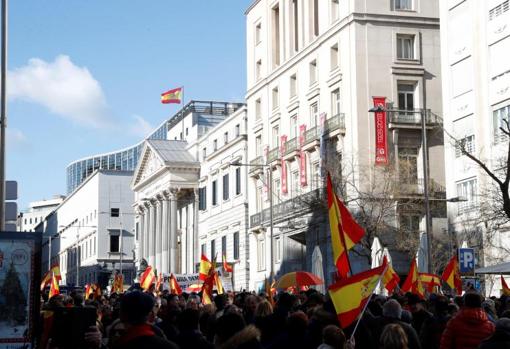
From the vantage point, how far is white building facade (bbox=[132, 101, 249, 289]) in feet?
233

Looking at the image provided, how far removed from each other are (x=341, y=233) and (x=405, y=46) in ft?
138

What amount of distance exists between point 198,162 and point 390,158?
1326 inches

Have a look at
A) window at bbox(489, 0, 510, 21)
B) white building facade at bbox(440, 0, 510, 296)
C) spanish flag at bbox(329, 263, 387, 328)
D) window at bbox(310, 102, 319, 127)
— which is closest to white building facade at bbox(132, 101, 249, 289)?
window at bbox(310, 102, 319, 127)

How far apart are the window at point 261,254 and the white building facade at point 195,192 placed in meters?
4.04

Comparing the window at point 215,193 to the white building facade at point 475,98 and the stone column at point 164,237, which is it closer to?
the stone column at point 164,237

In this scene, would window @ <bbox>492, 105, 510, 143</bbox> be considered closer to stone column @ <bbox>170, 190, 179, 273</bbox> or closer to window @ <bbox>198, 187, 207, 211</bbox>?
window @ <bbox>198, 187, 207, 211</bbox>

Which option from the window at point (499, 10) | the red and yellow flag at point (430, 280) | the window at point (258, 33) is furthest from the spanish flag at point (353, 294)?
the window at point (258, 33)

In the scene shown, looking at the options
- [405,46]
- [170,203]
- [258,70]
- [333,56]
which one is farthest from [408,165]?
[170,203]

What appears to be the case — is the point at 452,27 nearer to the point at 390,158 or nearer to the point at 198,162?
the point at 390,158

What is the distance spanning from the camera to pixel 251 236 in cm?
6538

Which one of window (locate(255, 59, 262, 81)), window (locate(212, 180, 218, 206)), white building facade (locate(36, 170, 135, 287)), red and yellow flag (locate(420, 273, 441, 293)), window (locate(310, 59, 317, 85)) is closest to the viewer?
red and yellow flag (locate(420, 273, 441, 293))

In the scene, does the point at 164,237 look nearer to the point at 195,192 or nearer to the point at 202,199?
the point at 195,192

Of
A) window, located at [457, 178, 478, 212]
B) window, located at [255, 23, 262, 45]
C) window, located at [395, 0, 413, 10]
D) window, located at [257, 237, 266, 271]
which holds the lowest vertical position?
window, located at [257, 237, 266, 271]

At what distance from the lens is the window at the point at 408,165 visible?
159 ft
